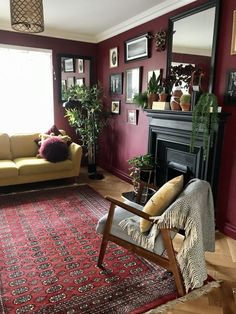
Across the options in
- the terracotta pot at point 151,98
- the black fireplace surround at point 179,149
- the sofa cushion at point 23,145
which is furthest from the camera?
the sofa cushion at point 23,145

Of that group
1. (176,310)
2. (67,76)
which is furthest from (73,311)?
(67,76)

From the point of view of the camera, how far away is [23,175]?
3676 mm

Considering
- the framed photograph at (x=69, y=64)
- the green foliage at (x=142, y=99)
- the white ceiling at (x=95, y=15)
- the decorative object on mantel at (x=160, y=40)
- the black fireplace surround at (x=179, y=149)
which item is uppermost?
the white ceiling at (x=95, y=15)

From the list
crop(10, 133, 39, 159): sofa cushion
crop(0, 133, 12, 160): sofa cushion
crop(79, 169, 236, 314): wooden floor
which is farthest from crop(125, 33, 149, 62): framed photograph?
crop(79, 169, 236, 314): wooden floor

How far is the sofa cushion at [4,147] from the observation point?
3965 millimetres

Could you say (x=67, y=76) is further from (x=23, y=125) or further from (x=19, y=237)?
(x=19, y=237)

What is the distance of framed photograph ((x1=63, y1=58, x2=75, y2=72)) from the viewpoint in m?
4.64

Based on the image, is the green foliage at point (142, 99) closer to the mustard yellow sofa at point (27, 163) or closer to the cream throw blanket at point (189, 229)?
the mustard yellow sofa at point (27, 163)

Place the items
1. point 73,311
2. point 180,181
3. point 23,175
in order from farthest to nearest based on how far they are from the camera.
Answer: point 23,175 → point 180,181 → point 73,311

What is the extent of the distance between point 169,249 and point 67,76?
12.8 ft

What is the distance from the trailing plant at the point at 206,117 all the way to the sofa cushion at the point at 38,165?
213cm

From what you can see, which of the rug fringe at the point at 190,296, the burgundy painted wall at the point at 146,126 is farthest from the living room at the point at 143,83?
the rug fringe at the point at 190,296

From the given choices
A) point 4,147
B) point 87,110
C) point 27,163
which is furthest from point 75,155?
point 4,147

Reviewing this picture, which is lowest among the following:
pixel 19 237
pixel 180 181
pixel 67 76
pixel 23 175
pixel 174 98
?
pixel 19 237
